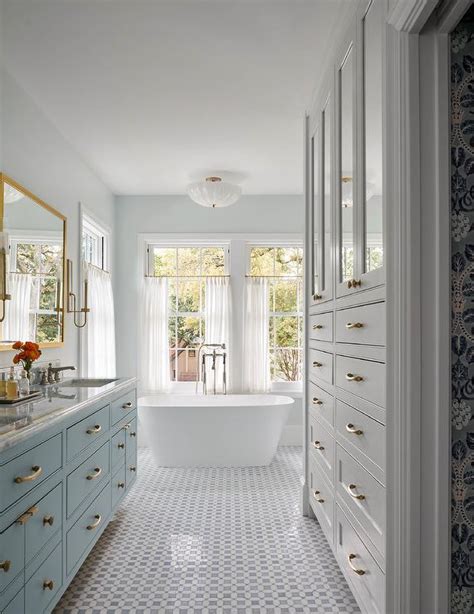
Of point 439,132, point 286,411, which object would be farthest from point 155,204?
point 439,132

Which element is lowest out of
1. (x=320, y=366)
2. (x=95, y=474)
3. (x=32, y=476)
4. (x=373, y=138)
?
(x=95, y=474)

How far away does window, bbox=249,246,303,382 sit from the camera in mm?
5750

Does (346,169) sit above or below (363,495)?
above

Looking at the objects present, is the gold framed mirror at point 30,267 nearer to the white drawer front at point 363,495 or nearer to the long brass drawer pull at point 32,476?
the long brass drawer pull at point 32,476

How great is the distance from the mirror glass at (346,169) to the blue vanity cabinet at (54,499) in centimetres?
139

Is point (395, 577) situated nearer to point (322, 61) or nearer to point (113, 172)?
point (322, 61)

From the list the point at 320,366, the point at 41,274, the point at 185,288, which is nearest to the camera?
the point at 320,366

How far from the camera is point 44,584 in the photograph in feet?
6.27

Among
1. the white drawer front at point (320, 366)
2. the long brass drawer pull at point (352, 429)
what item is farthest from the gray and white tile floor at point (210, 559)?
the white drawer front at point (320, 366)

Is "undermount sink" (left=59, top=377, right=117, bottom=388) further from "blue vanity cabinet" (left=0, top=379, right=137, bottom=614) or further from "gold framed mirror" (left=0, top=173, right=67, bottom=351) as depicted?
"blue vanity cabinet" (left=0, top=379, right=137, bottom=614)

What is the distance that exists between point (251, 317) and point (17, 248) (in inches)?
116

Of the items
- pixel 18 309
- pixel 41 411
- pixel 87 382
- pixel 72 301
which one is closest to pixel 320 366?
pixel 41 411

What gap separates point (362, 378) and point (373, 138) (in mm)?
926

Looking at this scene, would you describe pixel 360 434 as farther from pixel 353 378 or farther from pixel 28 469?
pixel 28 469
